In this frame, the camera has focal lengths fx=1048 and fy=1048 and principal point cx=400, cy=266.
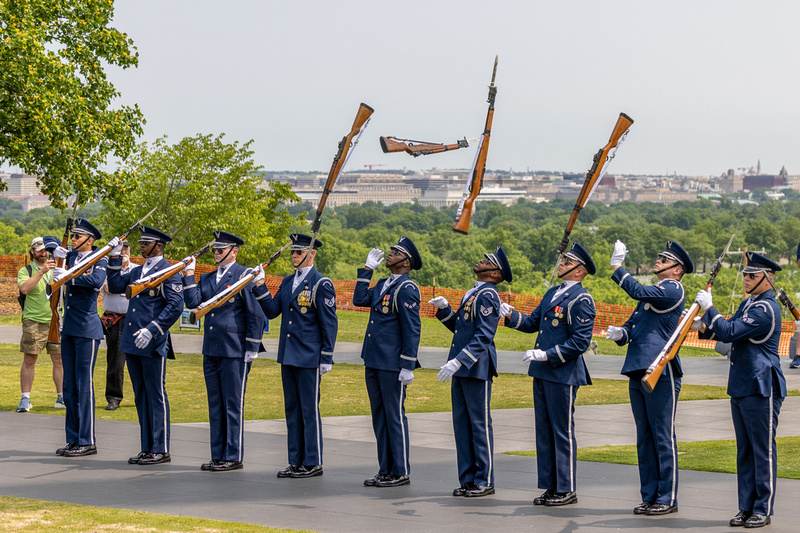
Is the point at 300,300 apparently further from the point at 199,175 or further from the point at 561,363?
the point at 199,175

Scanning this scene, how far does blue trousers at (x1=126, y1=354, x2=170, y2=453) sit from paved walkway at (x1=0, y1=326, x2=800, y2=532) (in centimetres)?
30

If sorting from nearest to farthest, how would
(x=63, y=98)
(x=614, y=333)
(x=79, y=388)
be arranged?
(x=614, y=333)
(x=79, y=388)
(x=63, y=98)

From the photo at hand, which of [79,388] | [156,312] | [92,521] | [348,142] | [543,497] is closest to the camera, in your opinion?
[92,521]

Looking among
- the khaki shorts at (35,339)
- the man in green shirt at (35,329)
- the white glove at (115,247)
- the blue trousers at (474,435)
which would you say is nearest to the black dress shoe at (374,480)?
the blue trousers at (474,435)

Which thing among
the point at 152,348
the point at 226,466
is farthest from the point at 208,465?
the point at 152,348

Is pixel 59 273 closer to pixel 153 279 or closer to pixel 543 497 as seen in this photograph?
pixel 153 279

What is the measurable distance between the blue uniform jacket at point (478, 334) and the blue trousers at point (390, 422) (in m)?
0.63

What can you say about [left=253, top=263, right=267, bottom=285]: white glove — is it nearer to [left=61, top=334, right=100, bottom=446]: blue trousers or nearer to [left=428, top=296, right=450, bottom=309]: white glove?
[left=428, top=296, right=450, bottom=309]: white glove

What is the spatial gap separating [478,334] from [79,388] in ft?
13.7

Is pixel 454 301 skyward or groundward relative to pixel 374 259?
groundward

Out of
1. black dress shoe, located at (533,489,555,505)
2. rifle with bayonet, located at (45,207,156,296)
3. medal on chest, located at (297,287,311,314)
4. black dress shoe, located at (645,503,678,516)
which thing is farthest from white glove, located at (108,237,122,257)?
black dress shoe, located at (645,503,678,516)

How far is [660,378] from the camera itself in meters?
8.05

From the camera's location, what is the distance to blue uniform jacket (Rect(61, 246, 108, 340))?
33.9 ft

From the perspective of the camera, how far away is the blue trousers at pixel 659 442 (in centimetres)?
799
